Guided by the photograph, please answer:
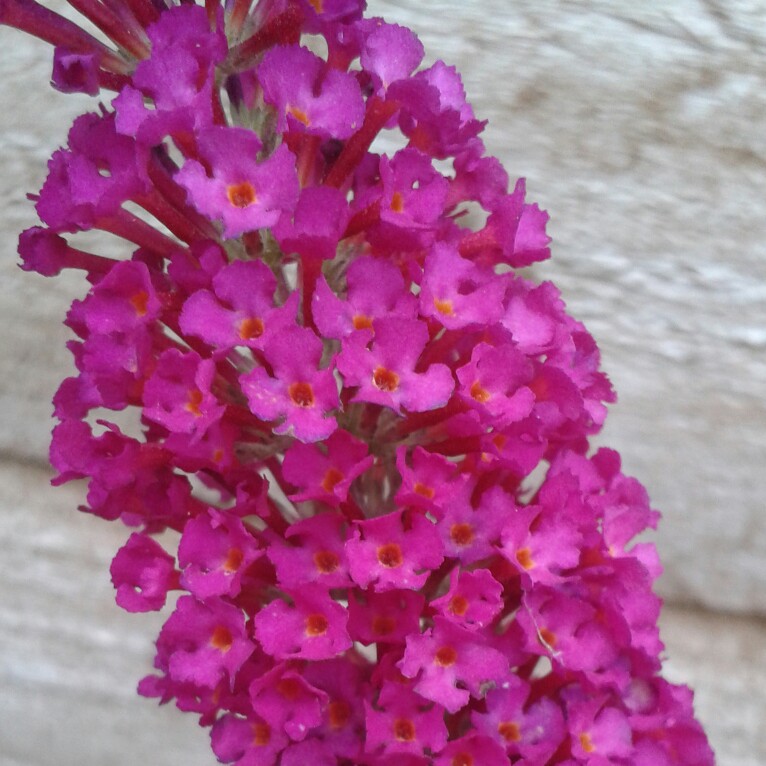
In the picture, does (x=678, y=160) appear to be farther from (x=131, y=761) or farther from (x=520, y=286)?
(x=131, y=761)

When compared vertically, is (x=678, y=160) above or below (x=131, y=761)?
above

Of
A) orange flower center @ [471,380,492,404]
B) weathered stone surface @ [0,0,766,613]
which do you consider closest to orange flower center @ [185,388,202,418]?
orange flower center @ [471,380,492,404]

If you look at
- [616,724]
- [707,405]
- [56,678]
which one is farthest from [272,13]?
[56,678]

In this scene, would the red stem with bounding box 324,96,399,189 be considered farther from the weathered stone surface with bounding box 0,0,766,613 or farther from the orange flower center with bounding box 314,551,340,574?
the weathered stone surface with bounding box 0,0,766,613

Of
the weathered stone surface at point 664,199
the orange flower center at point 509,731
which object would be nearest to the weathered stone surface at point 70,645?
the weathered stone surface at point 664,199

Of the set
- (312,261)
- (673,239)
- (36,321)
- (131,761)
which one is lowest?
(131,761)

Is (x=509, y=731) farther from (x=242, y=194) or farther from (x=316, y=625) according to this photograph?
(x=242, y=194)

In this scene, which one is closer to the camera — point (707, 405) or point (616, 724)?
point (616, 724)

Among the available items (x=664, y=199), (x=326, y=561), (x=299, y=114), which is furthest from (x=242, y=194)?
(x=664, y=199)
